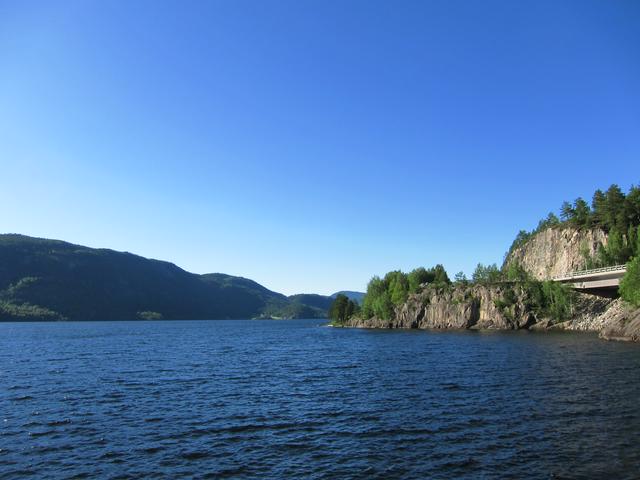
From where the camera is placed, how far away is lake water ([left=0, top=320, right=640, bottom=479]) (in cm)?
2164

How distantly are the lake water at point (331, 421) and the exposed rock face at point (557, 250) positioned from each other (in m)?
108

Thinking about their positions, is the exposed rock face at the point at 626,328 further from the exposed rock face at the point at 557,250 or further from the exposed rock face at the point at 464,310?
the exposed rock face at the point at 557,250

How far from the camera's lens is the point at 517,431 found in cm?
2638

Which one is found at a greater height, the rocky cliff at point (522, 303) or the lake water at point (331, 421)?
the rocky cliff at point (522, 303)

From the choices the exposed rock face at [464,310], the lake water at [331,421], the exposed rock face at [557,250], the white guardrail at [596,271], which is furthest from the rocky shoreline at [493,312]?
the lake water at [331,421]

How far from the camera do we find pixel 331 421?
3022cm

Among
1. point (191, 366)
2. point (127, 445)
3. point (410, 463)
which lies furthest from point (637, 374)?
point (191, 366)

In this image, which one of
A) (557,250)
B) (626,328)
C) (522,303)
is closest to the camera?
(626,328)

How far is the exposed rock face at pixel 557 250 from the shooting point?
14675 cm

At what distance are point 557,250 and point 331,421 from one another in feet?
524

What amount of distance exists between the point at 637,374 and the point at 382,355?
35990mm

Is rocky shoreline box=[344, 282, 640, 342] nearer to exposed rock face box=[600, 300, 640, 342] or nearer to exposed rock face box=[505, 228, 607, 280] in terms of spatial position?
exposed rock face box=[600, 300, 640, 342]

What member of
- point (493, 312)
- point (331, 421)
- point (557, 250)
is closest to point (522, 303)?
point (493, 312)

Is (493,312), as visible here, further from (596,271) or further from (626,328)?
(626,328)
